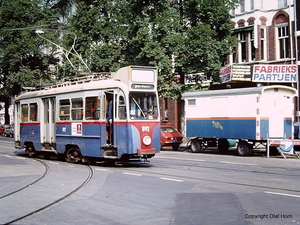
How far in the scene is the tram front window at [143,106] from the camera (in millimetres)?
15734

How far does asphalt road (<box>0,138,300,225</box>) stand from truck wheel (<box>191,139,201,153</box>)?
11.1 metres

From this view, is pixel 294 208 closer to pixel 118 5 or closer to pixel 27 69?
pixel 118 5

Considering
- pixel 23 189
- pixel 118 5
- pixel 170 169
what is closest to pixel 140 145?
pixel 170 169

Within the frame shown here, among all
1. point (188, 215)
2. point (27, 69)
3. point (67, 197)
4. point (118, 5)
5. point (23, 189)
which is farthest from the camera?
point (27, 69)

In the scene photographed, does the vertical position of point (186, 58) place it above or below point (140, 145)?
above

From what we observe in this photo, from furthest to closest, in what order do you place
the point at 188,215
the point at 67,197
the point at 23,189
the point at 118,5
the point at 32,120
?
the point at 118,5, the point at 32,120, the point at 23,189, the point at 67,197, the point at 188,215

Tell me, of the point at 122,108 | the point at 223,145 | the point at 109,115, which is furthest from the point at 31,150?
the point at 223,145

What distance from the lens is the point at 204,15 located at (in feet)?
92.5

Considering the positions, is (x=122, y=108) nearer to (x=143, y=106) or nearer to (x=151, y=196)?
(x=143, y=106)

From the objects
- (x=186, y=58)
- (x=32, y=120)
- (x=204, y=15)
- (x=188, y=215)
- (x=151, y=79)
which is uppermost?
(x=204, y=15)

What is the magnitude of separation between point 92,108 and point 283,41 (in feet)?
68.1

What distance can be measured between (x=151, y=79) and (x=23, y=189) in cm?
662

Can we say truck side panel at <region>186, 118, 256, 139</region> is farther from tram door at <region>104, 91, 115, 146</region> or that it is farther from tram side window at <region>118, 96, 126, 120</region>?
tram side window at <region>118, 96, 126, 120</region>

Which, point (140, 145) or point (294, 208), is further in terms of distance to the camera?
point (140, 145)
